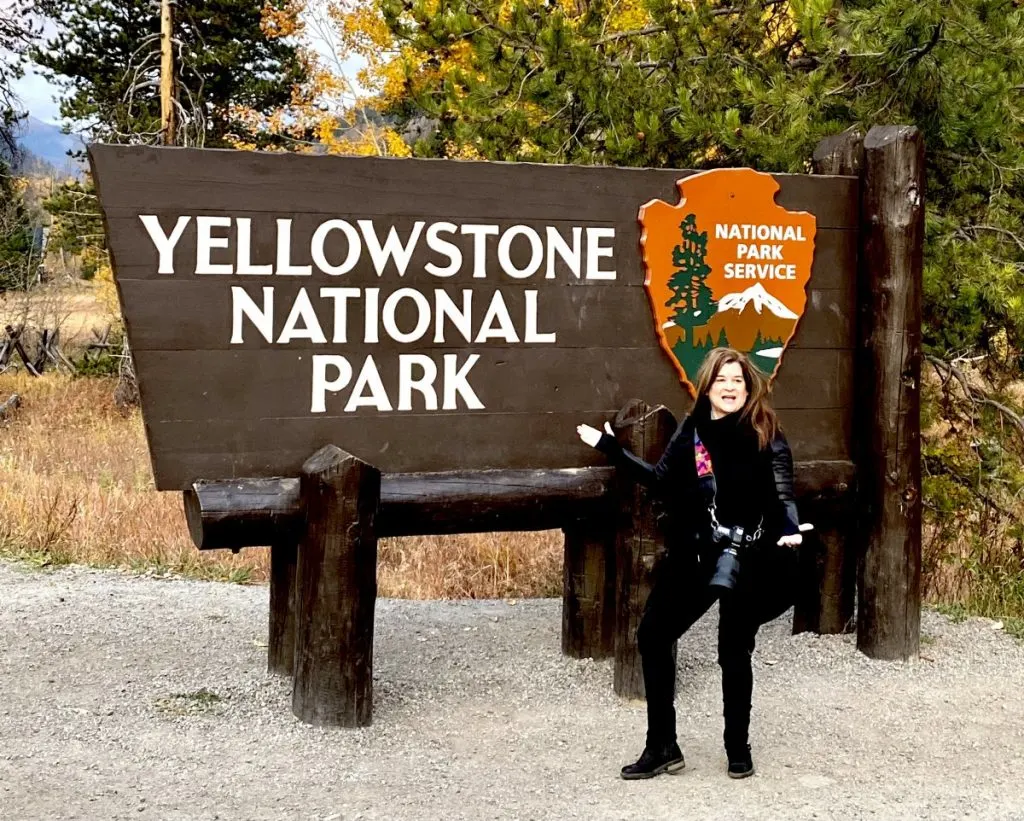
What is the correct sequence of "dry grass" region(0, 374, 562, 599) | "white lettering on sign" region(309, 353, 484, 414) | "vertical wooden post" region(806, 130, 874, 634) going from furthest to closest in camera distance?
"dry grass" region(0, 374, 562, 599)
"vertical wooden post" region(806, 130, 874, 634)
"white lettering on sign" region(309, 353, 484, 414)

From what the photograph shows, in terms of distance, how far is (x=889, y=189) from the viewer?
5266 millimetres

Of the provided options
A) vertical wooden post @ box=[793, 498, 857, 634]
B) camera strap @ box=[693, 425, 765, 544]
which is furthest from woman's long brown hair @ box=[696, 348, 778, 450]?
vertical wooden post @ box=[793, 498, 857, 634]

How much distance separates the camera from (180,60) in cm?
1855

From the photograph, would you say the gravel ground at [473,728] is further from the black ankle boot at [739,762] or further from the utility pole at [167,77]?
the utility pole at [167,77]

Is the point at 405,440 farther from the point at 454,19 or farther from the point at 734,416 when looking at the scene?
the point at 454,19

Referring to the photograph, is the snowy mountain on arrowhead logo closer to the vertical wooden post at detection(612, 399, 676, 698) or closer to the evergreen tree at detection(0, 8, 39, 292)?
the vertical wooden post at detection(612, 399, 676, 698)

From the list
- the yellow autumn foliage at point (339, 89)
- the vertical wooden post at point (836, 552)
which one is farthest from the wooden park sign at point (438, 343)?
the yellow autumn foliage at point (339, 89)

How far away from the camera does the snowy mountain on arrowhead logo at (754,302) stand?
16.6 ft

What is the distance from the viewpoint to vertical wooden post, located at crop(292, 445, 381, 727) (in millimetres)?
4266

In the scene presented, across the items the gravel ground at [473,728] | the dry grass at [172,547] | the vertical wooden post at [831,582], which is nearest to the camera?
the gravel ground at [473,728]

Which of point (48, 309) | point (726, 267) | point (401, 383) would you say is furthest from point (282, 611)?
point (48, 309)

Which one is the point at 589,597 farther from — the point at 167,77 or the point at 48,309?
the point at 48,309

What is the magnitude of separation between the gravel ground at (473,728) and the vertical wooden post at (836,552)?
0.12m

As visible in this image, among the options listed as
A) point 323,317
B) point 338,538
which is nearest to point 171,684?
point 338,538
